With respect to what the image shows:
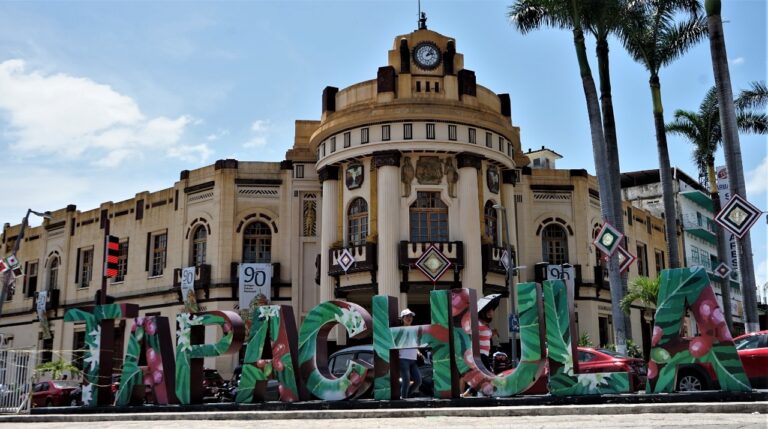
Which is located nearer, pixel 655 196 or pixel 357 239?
pixel 357 239

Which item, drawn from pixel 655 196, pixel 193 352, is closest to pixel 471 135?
pixel 193 352

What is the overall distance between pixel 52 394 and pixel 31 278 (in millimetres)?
25007

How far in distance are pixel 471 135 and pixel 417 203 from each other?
380 cm

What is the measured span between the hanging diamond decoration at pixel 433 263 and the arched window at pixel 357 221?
145 inches

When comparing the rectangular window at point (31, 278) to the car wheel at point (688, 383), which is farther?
the rectangular window at point (31, 278)

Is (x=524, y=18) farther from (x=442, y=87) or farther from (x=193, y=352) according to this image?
(x=193, y=352)

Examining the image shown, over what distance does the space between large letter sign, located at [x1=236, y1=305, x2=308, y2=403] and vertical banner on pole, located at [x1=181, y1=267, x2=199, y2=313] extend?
20540mm

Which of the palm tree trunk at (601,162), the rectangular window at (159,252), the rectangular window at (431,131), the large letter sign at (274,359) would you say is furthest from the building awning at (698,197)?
the large letter sign at (274,359)

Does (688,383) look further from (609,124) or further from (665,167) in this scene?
(665,167)

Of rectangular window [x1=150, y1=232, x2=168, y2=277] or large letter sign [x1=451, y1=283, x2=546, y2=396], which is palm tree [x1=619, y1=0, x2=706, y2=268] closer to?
large letter sign [x1=451, y1=283, x2=546, y2=396]

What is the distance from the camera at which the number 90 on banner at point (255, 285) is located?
116 ft

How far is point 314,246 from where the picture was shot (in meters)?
36.6

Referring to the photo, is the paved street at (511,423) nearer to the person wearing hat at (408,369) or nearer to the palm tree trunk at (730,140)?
the person wearing hat at (408,369)

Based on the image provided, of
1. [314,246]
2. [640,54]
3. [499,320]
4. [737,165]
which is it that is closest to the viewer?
[737,165]
